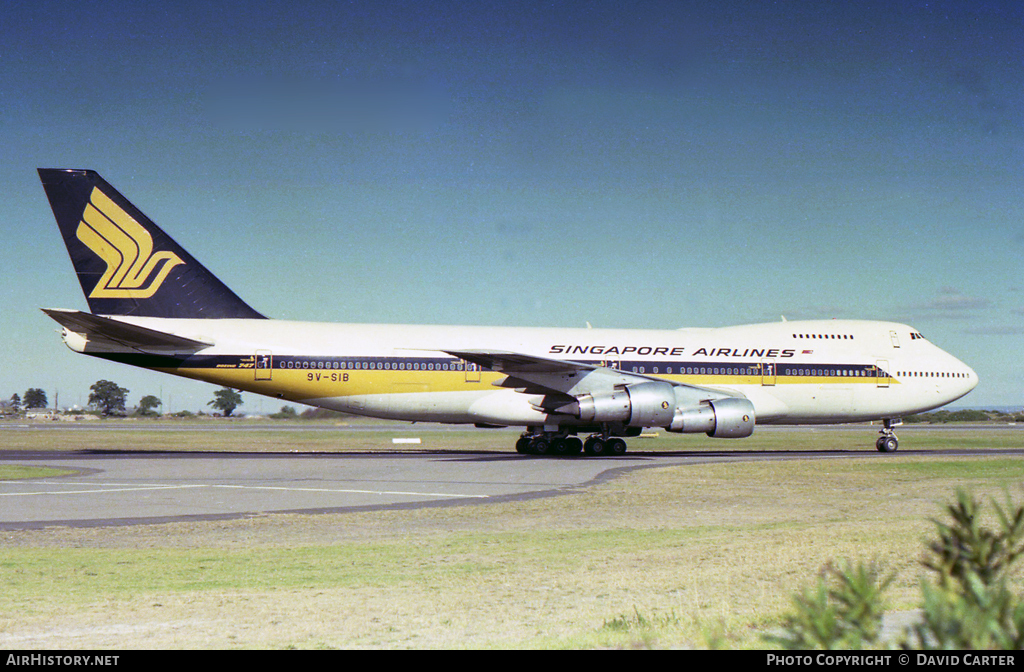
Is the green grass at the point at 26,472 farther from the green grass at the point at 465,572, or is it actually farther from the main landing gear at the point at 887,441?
the main landing gear at the point at 887,441

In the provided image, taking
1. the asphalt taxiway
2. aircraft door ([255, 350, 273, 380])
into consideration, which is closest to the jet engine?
the asphalt taxiway

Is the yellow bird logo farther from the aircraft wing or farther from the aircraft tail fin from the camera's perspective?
the aircraft wing

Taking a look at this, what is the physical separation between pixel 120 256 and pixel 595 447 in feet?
60.0

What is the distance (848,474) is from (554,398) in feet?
37.0

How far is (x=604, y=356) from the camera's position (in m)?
33.1

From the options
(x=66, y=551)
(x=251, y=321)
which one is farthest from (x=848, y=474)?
(x=251, y=321)

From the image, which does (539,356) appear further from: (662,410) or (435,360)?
(662,410)

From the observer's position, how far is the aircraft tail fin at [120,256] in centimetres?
3138

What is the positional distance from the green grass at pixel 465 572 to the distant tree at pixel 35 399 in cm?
17868

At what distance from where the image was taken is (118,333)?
93.9 ft

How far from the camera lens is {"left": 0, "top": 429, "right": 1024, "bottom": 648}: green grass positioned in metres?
6.97

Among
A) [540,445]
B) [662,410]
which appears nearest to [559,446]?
[540,445]

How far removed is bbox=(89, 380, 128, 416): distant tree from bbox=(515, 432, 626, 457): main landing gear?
12662 centimetres

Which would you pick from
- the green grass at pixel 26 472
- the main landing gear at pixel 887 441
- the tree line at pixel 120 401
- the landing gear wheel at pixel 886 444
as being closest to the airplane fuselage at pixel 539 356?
the main landing gear at pixel 887 441
